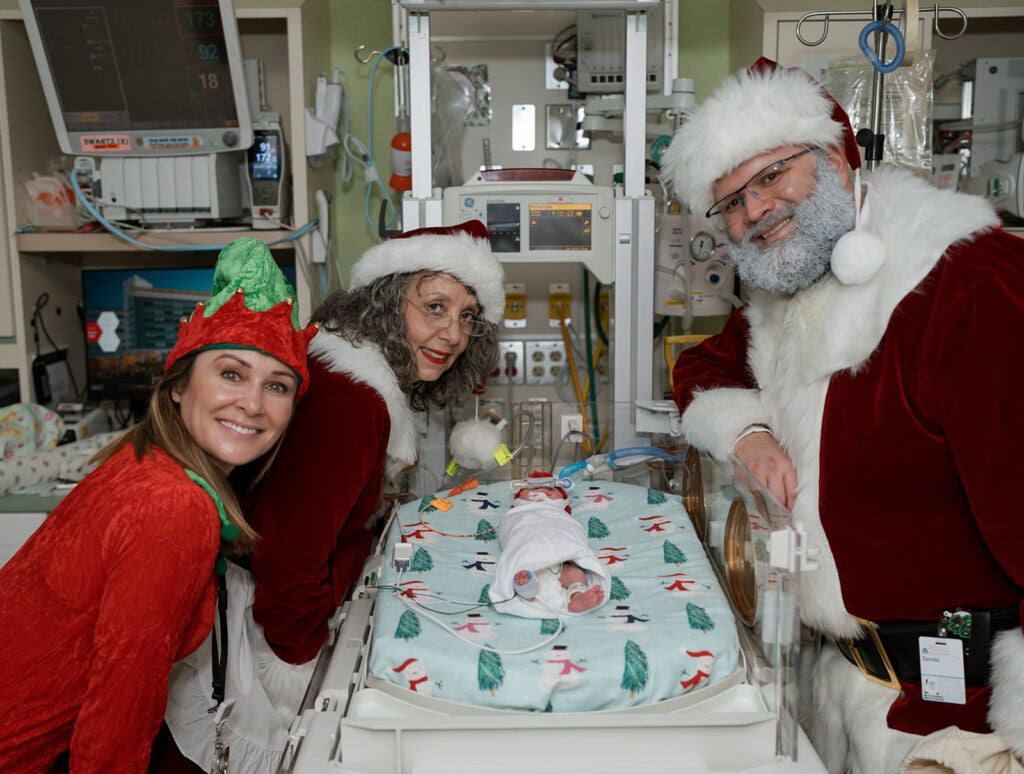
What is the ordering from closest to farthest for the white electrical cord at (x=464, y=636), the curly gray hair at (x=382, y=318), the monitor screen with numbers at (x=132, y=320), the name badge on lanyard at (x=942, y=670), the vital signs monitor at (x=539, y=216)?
the white electrical cord at (x=464, y=636) < the name badge on lanyard at (x=942, y=670) < the curly gray hair at (x=382, y=318) < the vital signs monitor at (x=539, y=216) < the monitor screen with numbers at (x=132, y=320)

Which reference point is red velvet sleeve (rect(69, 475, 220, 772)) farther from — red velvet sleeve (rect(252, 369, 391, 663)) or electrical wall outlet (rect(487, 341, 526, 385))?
electrical wall outlet (rect(487, 341, 526, 385))

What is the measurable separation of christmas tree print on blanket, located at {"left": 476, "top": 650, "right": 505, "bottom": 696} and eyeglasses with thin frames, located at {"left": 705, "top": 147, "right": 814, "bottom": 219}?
94 cm

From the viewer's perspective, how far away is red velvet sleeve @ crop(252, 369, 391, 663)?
1.66 metres

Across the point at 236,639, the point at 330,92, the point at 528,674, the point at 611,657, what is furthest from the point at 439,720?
the point at 330,92

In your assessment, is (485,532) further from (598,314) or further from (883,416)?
(598,314)

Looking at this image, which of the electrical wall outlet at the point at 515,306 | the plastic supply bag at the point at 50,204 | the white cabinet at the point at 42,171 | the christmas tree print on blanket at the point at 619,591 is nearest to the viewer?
the christmas tree print on blanket at the point at 619,591

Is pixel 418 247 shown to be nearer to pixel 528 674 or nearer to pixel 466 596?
pixel 466 596

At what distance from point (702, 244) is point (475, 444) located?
960mm

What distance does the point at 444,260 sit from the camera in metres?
2.01

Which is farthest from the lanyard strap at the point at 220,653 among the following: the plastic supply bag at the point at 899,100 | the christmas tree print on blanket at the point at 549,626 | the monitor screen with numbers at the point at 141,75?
the plastic supply bag at the point at 899,100

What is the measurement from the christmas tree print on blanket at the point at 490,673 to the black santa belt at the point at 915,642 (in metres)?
0.63

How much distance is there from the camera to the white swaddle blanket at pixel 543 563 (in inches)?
58.7

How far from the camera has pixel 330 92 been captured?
9.25 ft

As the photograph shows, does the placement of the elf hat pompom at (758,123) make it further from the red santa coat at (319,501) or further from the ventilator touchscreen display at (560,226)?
the red santa coat at (319,501)
